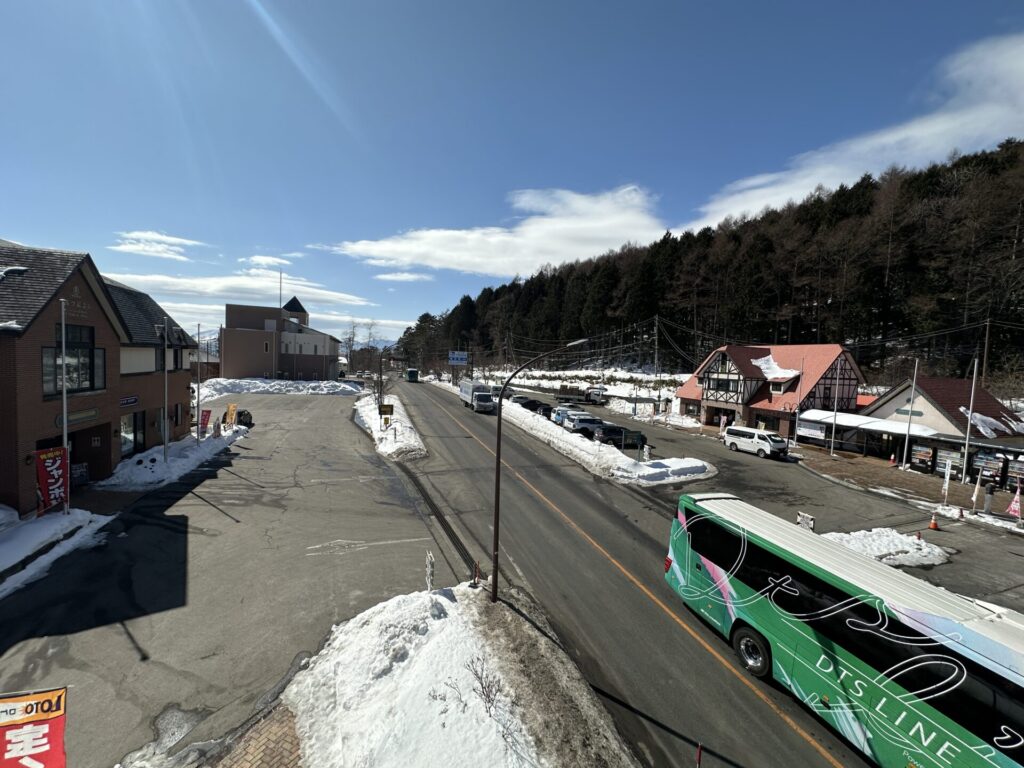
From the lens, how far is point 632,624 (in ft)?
35.9

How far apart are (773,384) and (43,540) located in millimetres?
45813

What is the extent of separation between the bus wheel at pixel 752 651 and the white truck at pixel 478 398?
1531 inches

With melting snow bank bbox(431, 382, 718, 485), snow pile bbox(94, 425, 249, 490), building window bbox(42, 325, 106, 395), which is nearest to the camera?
building window bbox(42, 325, 106, 395)

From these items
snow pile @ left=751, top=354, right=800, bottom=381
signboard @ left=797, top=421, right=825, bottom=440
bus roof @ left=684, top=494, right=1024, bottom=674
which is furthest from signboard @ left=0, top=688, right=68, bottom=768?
snow pile @ left=751, top=354, right=800, bottom=381

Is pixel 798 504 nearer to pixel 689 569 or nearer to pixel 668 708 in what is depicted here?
pixel 689 569

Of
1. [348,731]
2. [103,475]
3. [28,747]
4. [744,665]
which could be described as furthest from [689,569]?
[103,475]

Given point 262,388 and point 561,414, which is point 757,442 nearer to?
point 561,414

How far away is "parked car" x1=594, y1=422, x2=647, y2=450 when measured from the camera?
106 feet

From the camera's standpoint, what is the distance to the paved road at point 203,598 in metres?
8.28

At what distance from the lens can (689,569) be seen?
11180 millimetres

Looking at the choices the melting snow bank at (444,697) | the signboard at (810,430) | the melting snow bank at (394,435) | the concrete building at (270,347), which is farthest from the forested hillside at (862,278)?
the concrete building at (270,347)

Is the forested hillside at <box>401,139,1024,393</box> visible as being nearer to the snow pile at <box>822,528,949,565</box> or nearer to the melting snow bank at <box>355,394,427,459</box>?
the snow pile at <box>822,528,949,565</box>

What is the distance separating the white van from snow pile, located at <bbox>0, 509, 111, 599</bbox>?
34164 mm

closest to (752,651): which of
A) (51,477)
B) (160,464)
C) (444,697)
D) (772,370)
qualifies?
(444,697)
